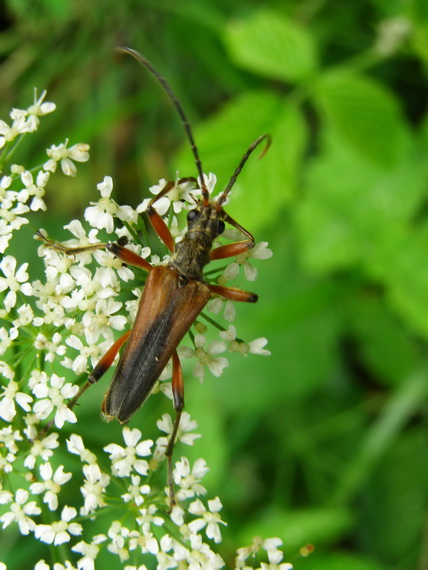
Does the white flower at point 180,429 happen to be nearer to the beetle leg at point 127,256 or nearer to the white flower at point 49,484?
the white flower at point 49,484

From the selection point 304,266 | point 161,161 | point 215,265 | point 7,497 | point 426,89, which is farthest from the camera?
point 161,161

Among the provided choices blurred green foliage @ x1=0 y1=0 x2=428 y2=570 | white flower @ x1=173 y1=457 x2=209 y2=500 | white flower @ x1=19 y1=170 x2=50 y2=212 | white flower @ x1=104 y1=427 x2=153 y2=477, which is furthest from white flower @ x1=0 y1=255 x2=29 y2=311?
blurred green foliage @ x1=0 y1=0 x2=428 y2=570

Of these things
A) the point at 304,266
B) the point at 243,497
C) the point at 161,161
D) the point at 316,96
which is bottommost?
the point at 243,497

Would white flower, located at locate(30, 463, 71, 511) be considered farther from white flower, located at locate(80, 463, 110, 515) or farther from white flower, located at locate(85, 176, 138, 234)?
white flower, located at locate(85, 176, 138, 234)

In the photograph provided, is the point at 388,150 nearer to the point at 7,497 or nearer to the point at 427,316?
the point at 427,316

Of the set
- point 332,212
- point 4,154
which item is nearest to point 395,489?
point 332,212

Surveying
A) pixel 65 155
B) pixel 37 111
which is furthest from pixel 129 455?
pixel 37 111

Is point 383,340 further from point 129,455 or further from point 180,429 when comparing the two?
point 129,455

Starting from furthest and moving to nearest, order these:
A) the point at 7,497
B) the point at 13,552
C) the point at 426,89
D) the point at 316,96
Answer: the point at 426,89
the point at 316,96
the point at 13,552
the point at 7,497
